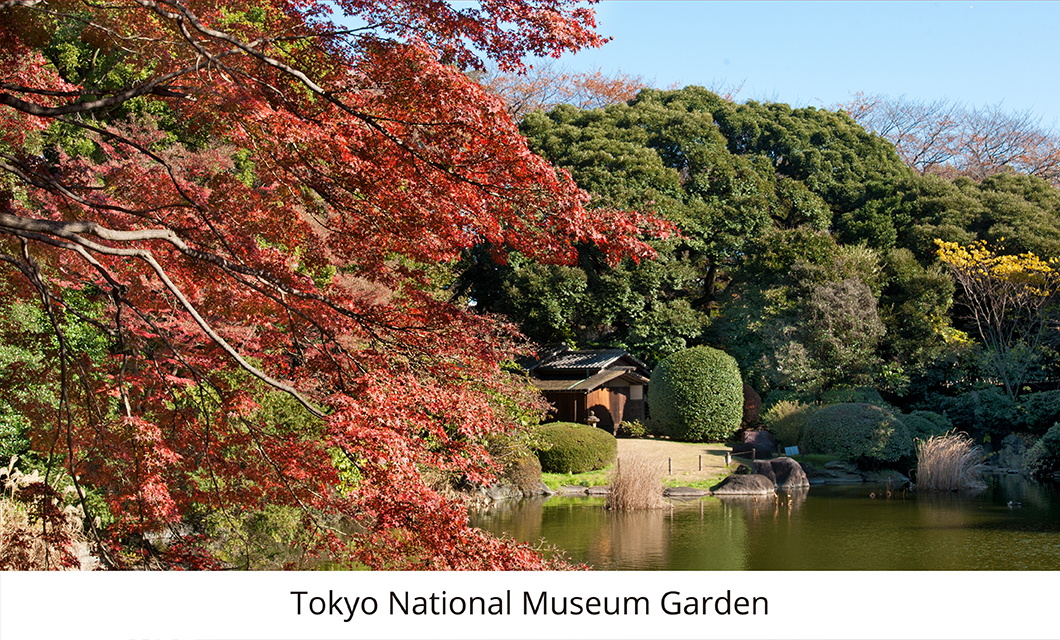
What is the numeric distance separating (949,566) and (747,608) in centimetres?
586

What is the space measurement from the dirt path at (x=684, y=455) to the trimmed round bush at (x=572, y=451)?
1.61 ft

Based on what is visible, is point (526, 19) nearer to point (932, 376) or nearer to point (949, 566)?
point (949, 566)

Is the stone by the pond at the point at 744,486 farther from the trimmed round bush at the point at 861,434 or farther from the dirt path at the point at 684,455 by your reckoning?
the trimmed round bush at the point at 861,434

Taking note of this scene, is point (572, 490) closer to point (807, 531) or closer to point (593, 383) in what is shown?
point (807, 531)

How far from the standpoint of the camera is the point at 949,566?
9070 mm

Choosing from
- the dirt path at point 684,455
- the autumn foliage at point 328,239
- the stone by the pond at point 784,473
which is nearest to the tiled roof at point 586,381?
the dirt path at point 684,455

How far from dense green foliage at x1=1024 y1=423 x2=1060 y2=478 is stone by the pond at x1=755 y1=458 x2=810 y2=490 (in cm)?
490

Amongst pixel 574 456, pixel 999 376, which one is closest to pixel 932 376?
pixel 999 376

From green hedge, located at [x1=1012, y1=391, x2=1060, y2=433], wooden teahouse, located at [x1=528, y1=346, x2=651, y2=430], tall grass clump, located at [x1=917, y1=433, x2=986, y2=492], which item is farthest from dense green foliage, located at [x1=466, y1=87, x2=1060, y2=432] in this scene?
tall grass clump, located at [x1=917, y1=433, x2=986, y2=492]

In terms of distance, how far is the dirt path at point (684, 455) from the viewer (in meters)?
16.1

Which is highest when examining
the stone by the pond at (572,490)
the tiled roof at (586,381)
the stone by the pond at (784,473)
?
the tiled roof at (586,381)

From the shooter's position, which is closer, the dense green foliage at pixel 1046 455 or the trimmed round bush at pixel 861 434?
the dense green foliage at pixel 1046 455

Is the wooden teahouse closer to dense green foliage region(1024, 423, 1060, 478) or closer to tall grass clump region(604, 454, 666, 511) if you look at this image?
tall grass clump region(604, 454, 666, 511)

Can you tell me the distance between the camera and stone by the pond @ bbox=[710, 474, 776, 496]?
48.4 ft
